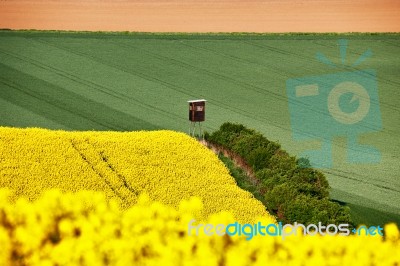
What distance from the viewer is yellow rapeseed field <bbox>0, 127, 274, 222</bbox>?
10.4 meters

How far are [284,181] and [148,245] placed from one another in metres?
4.85

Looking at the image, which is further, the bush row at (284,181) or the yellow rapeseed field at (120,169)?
the yellow rapeseed field at (120,169)

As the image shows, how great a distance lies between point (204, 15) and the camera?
27.2 metres

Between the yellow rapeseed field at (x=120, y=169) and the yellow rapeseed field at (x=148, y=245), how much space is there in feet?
9.36

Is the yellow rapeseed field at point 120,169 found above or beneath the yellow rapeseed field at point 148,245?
beneath

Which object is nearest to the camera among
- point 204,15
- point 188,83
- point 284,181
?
point 284,181

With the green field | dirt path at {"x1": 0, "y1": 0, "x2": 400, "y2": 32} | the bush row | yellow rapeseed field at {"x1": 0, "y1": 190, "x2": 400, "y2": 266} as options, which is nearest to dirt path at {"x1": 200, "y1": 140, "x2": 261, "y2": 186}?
the bush row

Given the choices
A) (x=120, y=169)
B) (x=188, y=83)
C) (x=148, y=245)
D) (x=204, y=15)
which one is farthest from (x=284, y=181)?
(x=204, y=15)

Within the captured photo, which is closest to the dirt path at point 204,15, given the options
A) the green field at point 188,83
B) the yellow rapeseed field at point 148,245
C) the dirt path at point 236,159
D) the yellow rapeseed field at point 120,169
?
the green field at point 188,83

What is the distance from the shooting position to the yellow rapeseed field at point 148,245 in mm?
6199

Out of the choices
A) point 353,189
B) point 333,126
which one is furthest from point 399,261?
Result: point 333,126

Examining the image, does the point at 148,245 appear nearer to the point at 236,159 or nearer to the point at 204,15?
the point at 236,159

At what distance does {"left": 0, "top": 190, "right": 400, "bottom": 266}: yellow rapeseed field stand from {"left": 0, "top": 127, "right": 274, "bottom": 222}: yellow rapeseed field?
9.36ft

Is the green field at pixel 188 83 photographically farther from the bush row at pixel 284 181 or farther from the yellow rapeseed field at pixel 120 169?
the yellow rapeseed field at pixel 120 169
